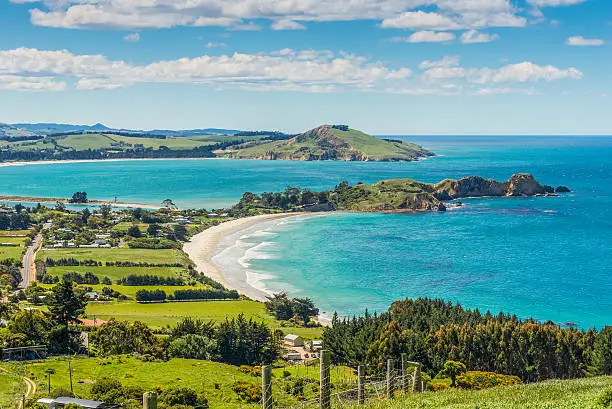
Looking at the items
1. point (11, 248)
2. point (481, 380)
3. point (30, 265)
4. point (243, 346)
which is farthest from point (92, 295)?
point (481, 380)

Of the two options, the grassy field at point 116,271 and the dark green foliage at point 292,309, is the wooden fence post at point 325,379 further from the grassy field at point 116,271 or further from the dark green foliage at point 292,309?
the grassy field at point 116,271

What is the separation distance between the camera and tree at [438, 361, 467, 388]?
43.2 meters

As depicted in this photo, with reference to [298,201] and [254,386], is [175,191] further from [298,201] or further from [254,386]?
[254,386]

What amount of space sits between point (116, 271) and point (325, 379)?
74.8 metres

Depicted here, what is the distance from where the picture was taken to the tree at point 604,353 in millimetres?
43344

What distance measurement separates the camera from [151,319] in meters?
63.1

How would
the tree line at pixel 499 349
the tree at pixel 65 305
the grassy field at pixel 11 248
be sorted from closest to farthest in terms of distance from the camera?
the tree line at pixel 499 349, the tree at pixel 65 305, the grassy field at pixel 11 248

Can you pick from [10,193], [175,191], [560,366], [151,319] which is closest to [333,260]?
[151,319]

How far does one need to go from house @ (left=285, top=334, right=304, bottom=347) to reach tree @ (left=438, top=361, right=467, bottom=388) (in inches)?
607

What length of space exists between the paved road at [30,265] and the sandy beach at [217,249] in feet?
73.0

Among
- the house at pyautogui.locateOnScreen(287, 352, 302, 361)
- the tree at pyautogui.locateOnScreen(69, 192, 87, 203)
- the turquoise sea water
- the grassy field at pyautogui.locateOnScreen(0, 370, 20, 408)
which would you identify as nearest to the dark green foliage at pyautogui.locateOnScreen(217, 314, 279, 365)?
the house at pyautogui.locateOnScreen(287, 352, 302, 361)

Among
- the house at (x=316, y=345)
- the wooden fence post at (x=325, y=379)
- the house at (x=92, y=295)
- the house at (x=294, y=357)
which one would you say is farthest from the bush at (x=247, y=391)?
the house at (x=92, y=295)

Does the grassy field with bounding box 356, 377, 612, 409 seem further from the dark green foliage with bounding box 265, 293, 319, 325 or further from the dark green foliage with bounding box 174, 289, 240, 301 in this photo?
the dark green foliage with bounding box 174, 289, 240, 301

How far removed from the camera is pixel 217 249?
10625cm
